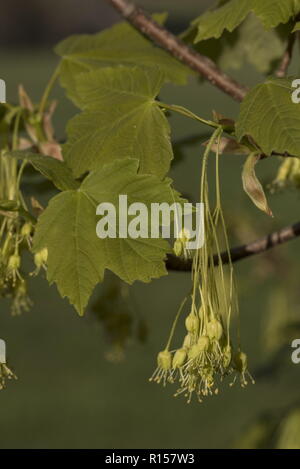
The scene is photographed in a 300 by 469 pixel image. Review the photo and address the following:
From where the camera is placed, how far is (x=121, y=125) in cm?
106

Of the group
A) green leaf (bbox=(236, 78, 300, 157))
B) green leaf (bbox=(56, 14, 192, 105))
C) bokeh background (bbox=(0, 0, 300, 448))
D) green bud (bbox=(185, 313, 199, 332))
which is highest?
bokeh background (bbox=(0, 0, 300, 448))

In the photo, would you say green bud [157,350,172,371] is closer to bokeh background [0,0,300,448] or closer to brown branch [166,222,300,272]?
brown branch [166,222,300,272]

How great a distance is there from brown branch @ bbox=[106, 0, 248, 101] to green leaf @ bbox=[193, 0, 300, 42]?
56 mm

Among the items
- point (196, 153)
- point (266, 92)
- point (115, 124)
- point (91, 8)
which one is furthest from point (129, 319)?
point (91, 8)

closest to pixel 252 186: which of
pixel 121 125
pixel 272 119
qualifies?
pixel 272 119

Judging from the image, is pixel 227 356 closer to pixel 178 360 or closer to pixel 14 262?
pixel 178 360

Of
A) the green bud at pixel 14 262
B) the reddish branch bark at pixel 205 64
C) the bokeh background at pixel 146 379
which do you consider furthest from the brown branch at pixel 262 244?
the bokeh background at pixel 146 379

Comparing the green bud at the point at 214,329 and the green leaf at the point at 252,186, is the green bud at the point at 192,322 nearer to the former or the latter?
the green bud at the point at 214,329

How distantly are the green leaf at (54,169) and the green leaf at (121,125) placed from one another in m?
0.01

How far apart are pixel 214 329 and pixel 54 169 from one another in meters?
Result: 0.26

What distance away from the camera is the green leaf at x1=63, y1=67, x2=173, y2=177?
3.33ft

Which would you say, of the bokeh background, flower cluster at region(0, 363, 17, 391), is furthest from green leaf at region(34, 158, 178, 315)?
the bokeh background

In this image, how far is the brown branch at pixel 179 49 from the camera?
3.99 feet

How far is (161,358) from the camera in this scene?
0.99 m
